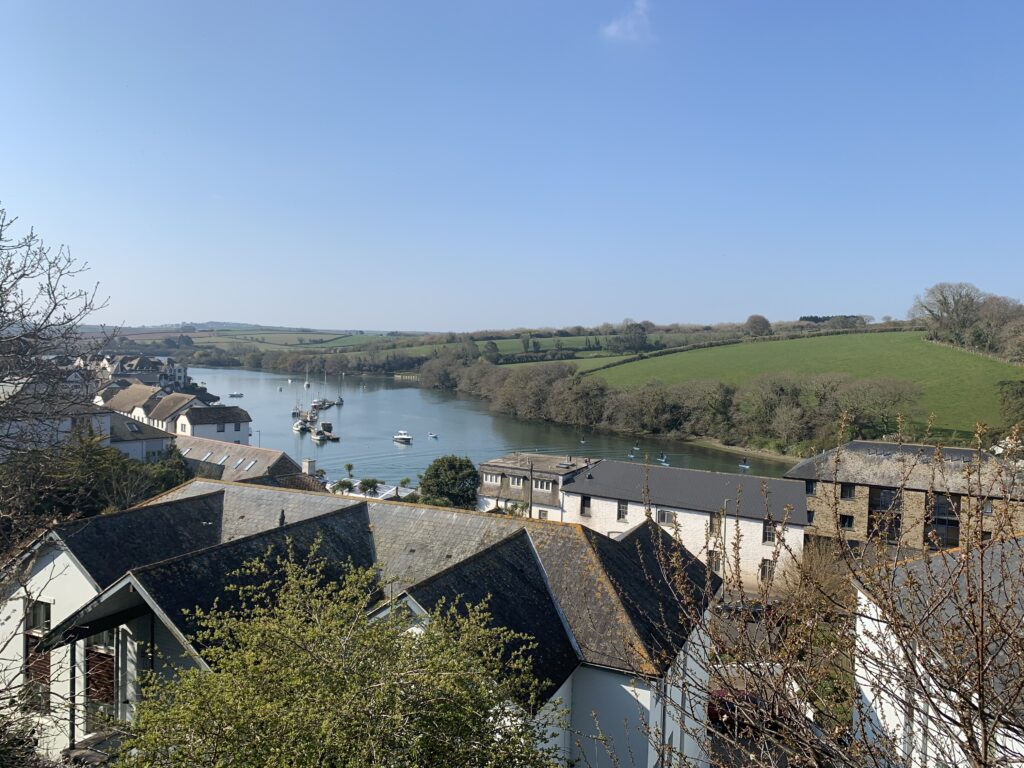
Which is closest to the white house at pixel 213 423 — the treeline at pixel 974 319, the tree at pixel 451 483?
the tree at pixel 451 483

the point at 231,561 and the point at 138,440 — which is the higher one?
the point at 231,561

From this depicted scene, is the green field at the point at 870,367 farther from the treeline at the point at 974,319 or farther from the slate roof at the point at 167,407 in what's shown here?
the slate roof at the point at 167,407

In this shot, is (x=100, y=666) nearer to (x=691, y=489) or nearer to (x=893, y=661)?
(x=893, y=661)

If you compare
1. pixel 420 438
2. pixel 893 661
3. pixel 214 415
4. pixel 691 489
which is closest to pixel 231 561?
pixel 893 661

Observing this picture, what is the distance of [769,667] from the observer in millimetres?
4020

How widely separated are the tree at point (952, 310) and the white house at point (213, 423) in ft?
233

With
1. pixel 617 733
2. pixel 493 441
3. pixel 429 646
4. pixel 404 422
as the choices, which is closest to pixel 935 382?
pixel 493 441

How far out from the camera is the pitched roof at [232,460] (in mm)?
36750

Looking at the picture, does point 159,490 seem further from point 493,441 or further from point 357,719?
point 493,441

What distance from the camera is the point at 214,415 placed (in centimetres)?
5212

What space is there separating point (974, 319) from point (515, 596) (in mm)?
77297

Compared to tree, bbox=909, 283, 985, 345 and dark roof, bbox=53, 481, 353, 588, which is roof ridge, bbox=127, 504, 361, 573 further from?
tree, bbox=909, 283, 985, 345

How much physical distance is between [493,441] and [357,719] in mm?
58702

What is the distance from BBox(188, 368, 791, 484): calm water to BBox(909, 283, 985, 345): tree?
101ft
